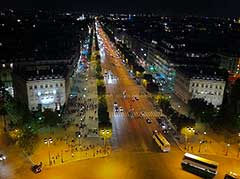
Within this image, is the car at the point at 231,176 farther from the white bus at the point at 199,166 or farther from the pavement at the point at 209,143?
the pavement at the point at 209,143

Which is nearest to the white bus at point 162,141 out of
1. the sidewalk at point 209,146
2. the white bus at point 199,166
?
the sidewalk at point 209,146

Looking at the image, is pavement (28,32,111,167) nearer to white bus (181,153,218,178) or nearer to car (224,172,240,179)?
white bus (181,153,218,178)

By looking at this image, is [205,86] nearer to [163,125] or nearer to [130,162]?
[163,125]

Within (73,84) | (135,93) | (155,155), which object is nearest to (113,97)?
(135,93)

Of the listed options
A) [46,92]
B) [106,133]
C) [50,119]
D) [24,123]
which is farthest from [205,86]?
[24,123]

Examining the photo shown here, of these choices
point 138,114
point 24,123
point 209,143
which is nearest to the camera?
point 209,143

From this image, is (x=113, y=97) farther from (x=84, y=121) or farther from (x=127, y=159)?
(x=127, y=159)

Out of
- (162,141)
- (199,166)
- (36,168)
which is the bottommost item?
(199,166)
